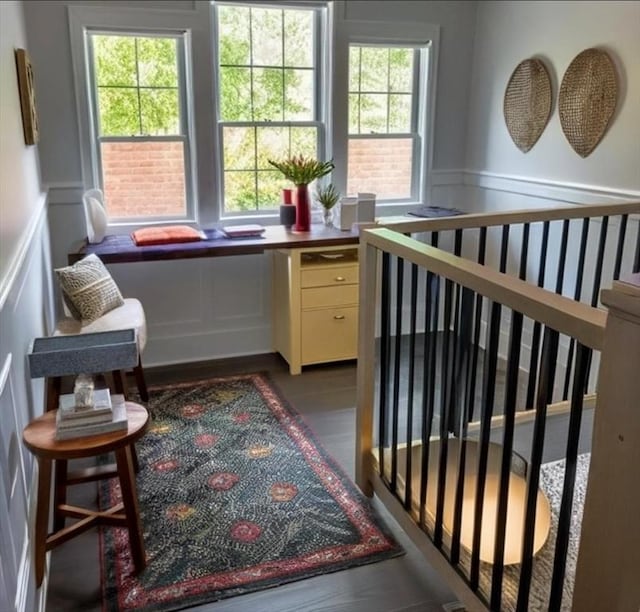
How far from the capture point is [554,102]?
3.54 meters

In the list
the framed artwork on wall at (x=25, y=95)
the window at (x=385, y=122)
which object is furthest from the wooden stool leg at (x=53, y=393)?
the window at (x=385, y=122)

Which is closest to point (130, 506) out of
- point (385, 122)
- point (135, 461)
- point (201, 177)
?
point (135, 461)

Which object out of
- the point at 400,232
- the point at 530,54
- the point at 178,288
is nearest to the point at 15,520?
the point at 400,232

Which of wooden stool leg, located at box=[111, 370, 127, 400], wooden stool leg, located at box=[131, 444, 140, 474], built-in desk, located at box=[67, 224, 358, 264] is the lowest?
wooden stool leg, located at box=[131, 444, 140, 474]

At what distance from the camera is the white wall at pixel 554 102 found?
3.07 meters

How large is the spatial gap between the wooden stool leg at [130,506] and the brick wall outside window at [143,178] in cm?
213

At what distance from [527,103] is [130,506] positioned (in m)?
3.16

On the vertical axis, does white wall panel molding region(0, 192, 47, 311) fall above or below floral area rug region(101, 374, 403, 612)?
above

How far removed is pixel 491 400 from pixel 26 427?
146 cm

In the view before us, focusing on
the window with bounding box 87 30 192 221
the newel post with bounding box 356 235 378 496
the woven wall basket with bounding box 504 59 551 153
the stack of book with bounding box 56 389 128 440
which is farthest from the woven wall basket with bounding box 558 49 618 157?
the stack of book with bounding box 56 389 128 440

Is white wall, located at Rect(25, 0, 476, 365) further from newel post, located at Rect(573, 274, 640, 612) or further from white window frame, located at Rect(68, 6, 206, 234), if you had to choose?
newel post, located at Rect(573, 274, 640, 612)

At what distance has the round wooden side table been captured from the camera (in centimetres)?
188

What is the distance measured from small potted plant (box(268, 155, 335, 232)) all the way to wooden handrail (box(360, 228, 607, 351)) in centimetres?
177

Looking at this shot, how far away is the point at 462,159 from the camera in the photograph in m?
4.45
